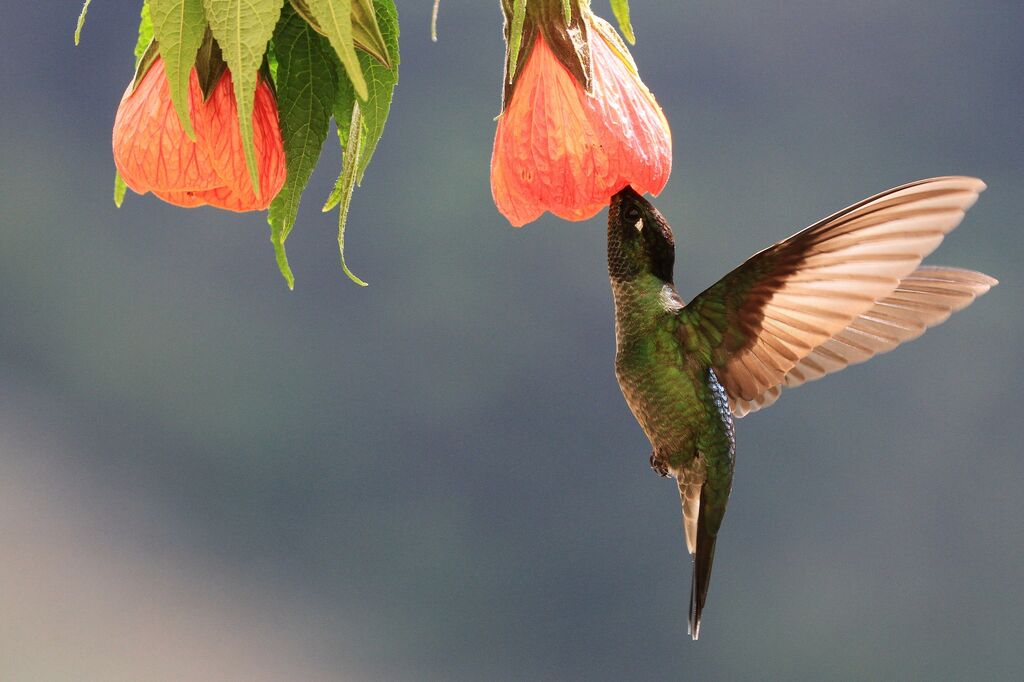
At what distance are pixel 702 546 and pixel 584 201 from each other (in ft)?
0.99

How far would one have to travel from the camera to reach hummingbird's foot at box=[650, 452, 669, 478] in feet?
2.39

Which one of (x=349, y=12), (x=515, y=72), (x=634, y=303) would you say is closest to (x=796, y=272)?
(x=634, y=303)

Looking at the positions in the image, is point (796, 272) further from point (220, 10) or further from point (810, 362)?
point (220, 10)

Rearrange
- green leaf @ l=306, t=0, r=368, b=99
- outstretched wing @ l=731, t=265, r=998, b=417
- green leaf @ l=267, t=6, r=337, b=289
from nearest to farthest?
green leaf @ l=306, t=0, r=368, b=99 < green leaf @ l=267, t=6, r=337, b=289 < outstretched wing @ l=731, t=265, r=998, b=417

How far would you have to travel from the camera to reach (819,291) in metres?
0.64

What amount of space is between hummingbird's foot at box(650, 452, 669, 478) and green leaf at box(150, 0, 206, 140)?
380 millimetres

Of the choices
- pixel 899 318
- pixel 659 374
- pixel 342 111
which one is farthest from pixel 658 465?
pixel 342 111

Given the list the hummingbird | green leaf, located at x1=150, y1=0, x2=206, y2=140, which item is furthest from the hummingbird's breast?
green leaf, located at x1=150, y1=0, x2=206, y2=140

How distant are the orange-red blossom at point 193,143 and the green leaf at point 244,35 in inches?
2.9

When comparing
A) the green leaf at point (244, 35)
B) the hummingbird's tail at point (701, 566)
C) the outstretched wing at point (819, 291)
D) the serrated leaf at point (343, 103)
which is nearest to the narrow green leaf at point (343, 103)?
the serrated leaf at point (343, 103)

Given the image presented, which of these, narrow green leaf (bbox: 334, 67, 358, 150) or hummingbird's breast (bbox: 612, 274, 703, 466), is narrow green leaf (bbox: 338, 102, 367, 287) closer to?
narrow green leaf (bbox: 334, 67, 358, 150)

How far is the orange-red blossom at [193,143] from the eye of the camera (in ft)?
1.82

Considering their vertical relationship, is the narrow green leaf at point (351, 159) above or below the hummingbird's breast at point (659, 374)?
above

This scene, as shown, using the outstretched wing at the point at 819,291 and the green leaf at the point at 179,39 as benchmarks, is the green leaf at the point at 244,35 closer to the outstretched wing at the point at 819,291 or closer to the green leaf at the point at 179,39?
the green leaf at the point at 179,39
